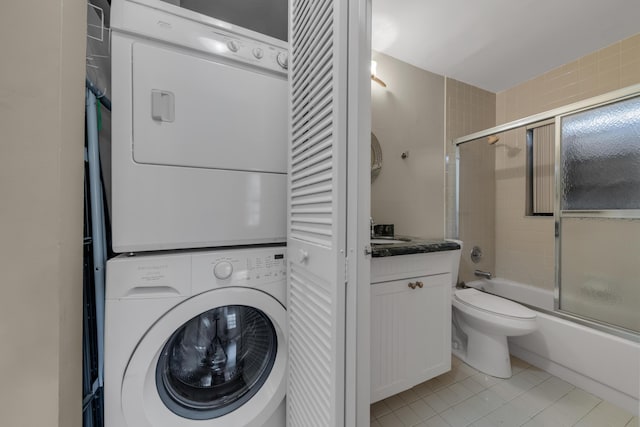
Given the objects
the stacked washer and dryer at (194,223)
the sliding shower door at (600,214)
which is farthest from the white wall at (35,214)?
the sliding shower door at (600,214)

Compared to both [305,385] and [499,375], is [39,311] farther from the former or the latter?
[499,375]

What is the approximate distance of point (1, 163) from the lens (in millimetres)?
583

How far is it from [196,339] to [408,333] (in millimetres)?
1001

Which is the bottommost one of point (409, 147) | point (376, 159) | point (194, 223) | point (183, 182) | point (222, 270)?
point (222, 270)

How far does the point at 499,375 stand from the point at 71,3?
8.66ft

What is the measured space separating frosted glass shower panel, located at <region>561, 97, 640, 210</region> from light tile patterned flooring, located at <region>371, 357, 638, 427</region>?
3.88 feet

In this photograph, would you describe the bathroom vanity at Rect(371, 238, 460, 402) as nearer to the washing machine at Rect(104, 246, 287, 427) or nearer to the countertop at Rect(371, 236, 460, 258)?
the countertop at Rect(371, 236, 460, 258)

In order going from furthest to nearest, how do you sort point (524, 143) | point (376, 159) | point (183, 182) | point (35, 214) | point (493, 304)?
point (524, 143) → point (376, 159) → point (493, 304) → point (183, 182) → point (35, 214)

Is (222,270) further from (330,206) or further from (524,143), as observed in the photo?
(524,143)

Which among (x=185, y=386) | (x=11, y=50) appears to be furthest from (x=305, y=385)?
(x=11, y=50)

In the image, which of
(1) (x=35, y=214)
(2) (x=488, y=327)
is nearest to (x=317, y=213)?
(1) (x=35, y=214)

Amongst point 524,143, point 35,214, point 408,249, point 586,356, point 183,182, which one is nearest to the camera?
point 35,214

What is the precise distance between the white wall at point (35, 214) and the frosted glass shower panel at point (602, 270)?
2.57m

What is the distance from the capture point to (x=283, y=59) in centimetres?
104
